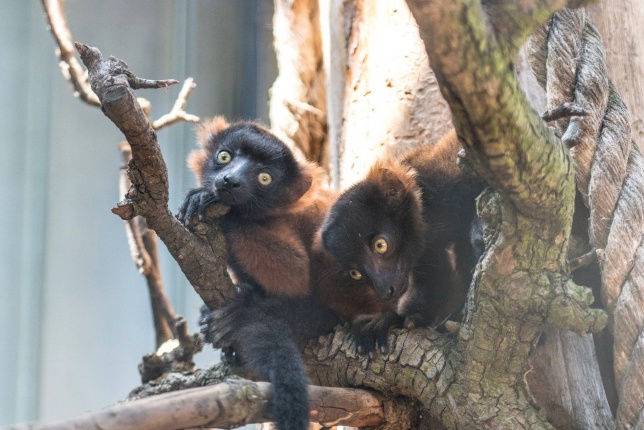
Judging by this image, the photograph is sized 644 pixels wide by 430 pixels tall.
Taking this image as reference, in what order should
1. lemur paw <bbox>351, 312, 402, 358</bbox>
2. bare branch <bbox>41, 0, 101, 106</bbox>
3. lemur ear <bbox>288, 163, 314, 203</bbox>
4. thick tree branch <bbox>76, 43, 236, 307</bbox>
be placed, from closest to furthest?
thick tree branch <bbox>76, 43, 236, 307</bbox>
lemur paw <bbox>351, 312, 402, 358</bbox>
lemur ear <bbox>288, 163, 314, 203</bbox>
bare branch <bbox>41, 0, 101, 106</bbox>

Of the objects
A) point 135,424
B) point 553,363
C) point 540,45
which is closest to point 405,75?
point 540,45

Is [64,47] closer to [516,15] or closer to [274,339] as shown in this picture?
[274,339]

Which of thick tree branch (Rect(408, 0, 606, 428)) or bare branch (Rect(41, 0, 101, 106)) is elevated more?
bare branch (Rect(41, 0, 101, 106))

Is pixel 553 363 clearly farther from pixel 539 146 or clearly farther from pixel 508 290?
pixel 539 146

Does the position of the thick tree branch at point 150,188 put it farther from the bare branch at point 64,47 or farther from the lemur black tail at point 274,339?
the bare branch at point 64,47

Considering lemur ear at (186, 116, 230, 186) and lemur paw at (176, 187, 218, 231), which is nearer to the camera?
lemur paw at (176, 187, 218, 231)

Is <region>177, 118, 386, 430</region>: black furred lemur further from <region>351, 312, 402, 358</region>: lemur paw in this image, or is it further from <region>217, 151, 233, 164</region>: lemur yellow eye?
<region>351, 312, 402, 358</region>: lemur paw

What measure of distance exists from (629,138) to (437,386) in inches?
31.3

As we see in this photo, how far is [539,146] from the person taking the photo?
52.1 inches

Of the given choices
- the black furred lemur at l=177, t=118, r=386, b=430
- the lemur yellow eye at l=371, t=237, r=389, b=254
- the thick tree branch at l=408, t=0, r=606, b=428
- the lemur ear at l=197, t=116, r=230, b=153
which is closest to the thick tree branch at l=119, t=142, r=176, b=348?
the lemur ear at l=197, t=116, r=230, b=153

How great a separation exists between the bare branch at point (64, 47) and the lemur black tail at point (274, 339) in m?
1.42

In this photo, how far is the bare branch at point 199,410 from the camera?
1.12 meters

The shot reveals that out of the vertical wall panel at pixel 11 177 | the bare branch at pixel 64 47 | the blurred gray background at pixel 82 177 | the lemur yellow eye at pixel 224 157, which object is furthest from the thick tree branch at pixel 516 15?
the vertical wall panel at pixel 11 177

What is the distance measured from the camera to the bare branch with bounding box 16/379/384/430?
112cm
